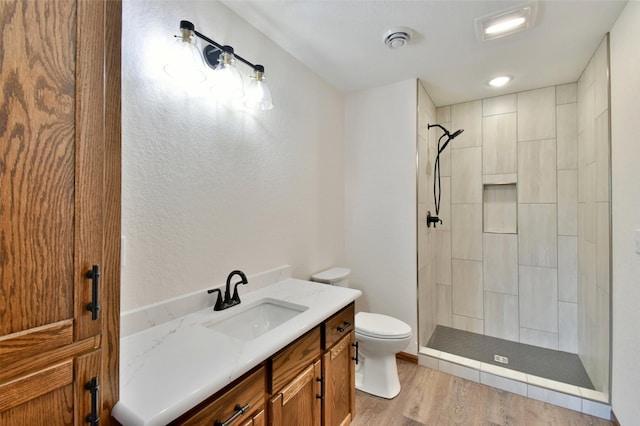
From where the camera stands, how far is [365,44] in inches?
74.8

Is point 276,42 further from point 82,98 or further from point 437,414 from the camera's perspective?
point 437,414

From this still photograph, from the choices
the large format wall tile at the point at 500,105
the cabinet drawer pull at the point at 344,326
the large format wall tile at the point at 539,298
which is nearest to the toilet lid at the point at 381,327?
the cabinet drawer pull at the point at 344,326

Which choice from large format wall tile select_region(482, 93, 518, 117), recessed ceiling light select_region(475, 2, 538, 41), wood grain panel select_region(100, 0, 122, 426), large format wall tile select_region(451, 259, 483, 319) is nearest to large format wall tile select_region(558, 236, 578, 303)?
large format wall tile select_region(451, 259, 483, 319)

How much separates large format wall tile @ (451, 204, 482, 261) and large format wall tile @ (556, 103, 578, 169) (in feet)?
2.57

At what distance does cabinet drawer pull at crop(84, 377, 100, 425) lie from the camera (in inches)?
24.4

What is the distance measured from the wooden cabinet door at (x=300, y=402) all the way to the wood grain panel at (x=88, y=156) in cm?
75

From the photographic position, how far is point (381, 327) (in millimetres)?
2053

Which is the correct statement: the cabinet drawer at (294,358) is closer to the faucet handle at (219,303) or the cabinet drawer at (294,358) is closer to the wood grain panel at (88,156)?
the faucet handle at (219,303)

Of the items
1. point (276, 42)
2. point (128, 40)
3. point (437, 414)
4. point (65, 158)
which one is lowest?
point (437, 414)

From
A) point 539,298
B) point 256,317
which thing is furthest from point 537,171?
point 256,317

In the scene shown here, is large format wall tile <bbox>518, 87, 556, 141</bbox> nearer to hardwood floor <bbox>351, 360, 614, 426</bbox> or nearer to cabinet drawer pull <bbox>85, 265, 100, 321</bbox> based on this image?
hardwood floor <bbox>351, 360, 614, 426</bbox>

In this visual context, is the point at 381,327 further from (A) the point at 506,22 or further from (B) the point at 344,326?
(A) the point at 506,22

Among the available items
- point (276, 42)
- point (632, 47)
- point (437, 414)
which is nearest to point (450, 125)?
point (632, 47)

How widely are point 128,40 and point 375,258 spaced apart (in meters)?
2.24
